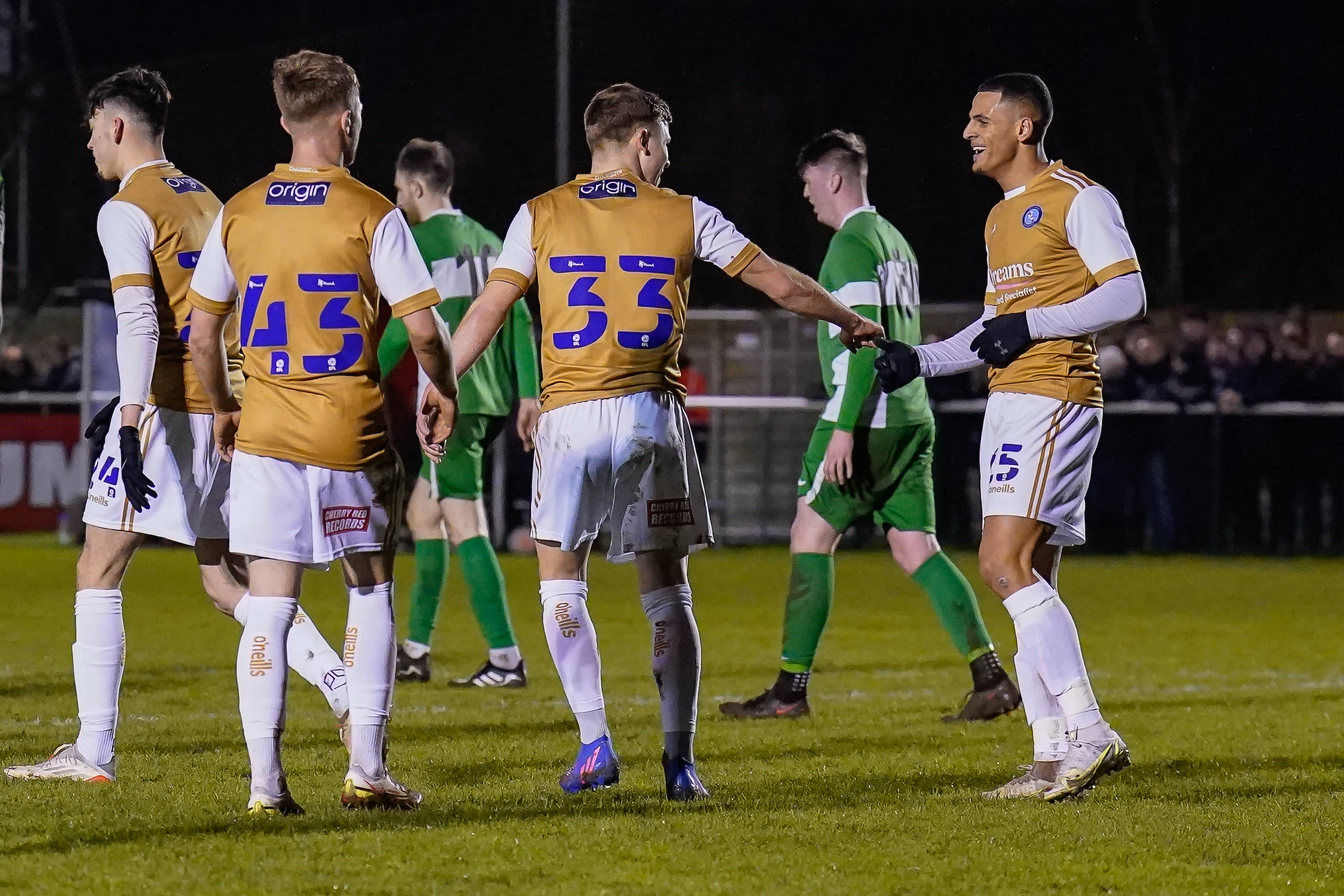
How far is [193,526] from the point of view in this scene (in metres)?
5.23

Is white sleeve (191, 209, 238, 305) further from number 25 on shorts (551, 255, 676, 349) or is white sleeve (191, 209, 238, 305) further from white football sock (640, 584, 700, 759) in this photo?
white football sock (640, 584, 700, 759)

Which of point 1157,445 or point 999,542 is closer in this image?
point 999,542

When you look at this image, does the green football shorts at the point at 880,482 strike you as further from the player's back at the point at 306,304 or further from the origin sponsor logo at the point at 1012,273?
the player's back at the point at 306,304

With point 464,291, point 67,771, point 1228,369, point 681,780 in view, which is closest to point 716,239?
point 681,780

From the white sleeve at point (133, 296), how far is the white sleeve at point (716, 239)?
1.47m

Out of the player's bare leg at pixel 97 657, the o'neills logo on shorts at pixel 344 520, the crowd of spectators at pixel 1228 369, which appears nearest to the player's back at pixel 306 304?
the o'neills logo on shorts at pixel 344 520

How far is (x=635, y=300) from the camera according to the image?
16.1 feet

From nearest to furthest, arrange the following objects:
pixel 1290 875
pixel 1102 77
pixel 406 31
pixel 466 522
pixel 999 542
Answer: pixel 1290 875
pixel 999 542
pixel 466 522
pixel 406 31
pixel 1102 77

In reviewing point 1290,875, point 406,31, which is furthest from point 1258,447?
point 1290,875

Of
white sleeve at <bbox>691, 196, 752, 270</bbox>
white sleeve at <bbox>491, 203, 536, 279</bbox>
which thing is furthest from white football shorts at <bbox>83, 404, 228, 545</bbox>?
white sleeve at <bbox>691, 196, 752, 270</bbox>

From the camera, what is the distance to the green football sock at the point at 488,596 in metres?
7.73

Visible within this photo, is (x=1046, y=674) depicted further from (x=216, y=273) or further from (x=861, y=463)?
(x=216, y=273)

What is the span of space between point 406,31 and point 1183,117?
907 centimetres

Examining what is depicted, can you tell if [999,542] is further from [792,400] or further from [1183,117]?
[1183,117]
